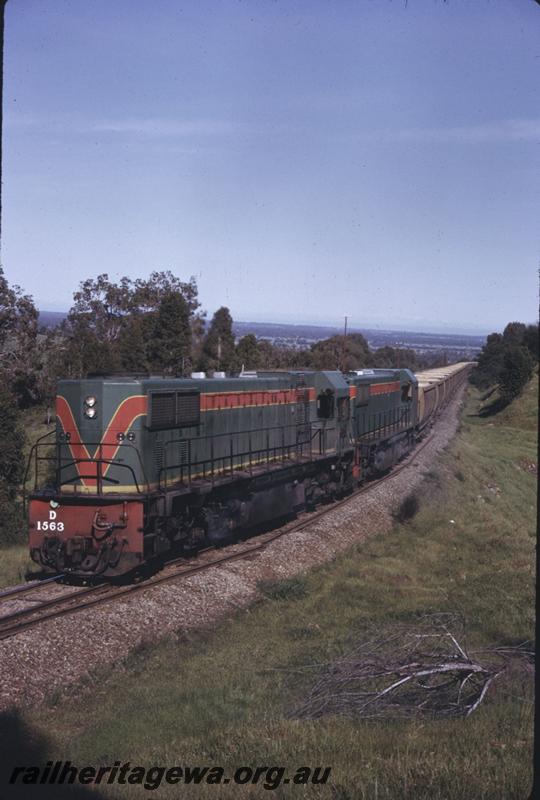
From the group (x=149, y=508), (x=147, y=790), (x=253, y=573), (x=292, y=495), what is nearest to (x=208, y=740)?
(x=147, y=790)

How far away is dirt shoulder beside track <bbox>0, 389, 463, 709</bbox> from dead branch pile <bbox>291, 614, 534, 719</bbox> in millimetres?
2918

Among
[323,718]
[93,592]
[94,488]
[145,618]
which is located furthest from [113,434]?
[323,718]

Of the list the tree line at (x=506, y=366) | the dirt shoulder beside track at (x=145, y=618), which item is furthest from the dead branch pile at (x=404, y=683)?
the tree line at (x=506, y=366)

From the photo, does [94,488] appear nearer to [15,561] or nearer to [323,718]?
[15,561]

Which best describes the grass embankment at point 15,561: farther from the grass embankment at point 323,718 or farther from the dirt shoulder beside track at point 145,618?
the grass embankment at point 323,718

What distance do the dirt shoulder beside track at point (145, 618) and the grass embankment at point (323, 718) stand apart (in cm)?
32

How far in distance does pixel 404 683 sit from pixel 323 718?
1.36m

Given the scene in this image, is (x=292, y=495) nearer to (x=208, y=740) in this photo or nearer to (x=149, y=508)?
(x=149, y=508)

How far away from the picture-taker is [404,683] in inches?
355

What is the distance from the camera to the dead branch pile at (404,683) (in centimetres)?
823

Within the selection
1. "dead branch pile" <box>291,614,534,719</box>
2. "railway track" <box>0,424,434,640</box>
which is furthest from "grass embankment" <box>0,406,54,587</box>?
"dead branch pile" <box>291,614,534,719</box>

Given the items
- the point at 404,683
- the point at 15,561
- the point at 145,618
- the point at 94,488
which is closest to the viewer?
the point at 404,683

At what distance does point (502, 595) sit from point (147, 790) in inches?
391

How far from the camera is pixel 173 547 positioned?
1492 centimetres
